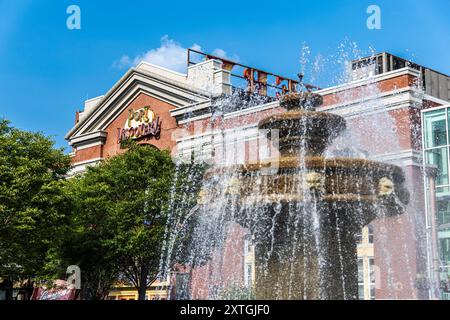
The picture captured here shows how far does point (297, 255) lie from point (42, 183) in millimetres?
18494

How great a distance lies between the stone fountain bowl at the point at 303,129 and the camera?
11297 mm

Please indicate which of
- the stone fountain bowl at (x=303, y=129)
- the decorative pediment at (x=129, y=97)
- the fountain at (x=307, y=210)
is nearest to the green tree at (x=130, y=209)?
the decorative pediment at (x=129, y=97)

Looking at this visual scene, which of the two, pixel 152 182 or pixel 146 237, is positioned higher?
pixel 152 182

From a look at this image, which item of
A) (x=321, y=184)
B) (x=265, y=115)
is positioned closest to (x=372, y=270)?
(x=265, y=115)

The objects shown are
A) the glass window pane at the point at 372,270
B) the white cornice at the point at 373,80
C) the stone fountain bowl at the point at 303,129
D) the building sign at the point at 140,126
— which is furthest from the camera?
the building sign at the point at 140,126

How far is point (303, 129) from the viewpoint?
37.0 ft

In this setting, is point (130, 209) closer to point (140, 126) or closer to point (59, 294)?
point (59, 294)

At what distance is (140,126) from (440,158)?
20163 millimetres

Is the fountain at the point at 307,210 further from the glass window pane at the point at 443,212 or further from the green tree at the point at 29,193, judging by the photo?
the glass window pane at the point at 443,212

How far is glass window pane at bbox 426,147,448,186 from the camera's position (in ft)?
92.6

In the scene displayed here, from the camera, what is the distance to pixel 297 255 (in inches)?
421

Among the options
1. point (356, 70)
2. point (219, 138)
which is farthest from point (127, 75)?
point (356, 70)
